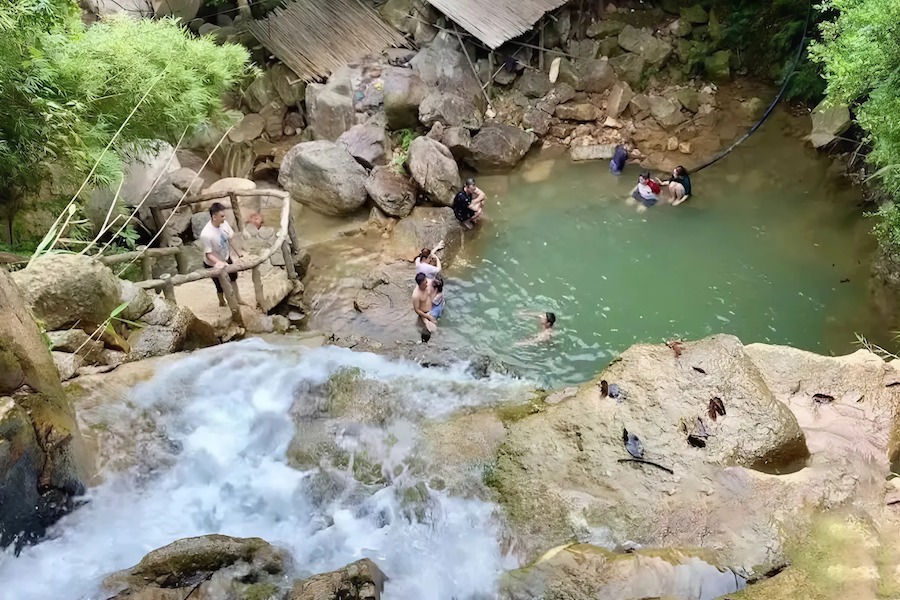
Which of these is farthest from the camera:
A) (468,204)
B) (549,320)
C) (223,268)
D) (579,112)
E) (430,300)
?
(579,112)

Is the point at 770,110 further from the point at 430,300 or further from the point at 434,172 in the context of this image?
the point at 430,300

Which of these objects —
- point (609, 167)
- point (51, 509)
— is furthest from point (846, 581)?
point (609, 167)

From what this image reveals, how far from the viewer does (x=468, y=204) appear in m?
10.3

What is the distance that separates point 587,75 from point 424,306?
7176mm

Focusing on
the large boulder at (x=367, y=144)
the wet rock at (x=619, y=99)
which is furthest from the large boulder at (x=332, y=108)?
the wet rock at (x=619, y=99)

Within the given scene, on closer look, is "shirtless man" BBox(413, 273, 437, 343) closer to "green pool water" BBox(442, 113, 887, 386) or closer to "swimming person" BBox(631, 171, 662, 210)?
"green pool water" BBox(442, 113, 887, 386)

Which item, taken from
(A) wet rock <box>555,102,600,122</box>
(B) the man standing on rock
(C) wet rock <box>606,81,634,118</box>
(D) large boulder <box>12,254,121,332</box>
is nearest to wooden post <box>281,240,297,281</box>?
(B) the man standing on rock

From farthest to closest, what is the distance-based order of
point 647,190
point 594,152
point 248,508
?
point 594,152 → point 647,190 → point 248,508

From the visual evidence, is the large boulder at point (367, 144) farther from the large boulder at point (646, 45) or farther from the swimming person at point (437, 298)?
the large boulder at point (646, 45)

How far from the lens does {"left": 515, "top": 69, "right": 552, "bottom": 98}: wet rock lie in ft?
41.9

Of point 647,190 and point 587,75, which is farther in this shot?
point 587,75

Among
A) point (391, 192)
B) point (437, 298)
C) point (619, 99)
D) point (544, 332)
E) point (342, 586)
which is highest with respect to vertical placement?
point (619, 99)

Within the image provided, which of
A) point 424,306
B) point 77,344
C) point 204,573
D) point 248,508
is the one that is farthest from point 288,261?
point 204,573

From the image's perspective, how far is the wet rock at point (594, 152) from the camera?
39.7 feet
